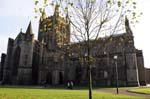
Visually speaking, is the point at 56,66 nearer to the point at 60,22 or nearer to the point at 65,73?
the point at 65,73

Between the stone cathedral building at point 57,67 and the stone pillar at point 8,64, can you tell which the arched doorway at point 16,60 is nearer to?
the stone cathedral building at point 57,67

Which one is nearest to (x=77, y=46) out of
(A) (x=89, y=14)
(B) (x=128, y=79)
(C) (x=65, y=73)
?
(A) (x=89, y=14)

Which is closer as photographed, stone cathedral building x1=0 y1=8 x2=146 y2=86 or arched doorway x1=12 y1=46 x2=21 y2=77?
stone cathedral building x1=0 y1=8 x2=146 y2=86

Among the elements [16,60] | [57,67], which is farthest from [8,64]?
[57,67]

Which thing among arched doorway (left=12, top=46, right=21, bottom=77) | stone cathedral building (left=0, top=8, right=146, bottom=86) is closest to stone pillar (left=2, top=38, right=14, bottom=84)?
stone cathedral building (left=0, top=8, right=146, bottom=86)

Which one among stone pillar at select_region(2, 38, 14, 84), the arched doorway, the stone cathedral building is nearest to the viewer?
the stone cathedral building

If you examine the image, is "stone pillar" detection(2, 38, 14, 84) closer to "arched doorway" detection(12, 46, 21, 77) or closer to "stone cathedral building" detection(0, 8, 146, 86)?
"stone cathedral building" detection(0, 8, 146, 86)

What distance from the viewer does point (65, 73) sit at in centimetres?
7394

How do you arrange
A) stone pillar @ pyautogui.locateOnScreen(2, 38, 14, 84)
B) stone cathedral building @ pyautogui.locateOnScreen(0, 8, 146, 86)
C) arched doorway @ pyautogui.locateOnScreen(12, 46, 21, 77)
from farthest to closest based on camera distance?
1. stone pillar @ pyautogui.locateOnScreen(2, 38, 14, 84)
2. arched doorway @ pyautogui.locateOnScreen(12, 46, 21, 77)
3. stone cathedral building @ pyautogui.locateOnScreen(0, 8, 146, 86)

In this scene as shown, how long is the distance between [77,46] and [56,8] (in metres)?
3.18

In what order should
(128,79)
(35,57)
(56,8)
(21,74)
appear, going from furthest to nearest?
(35,57) < (21,74) < (128,79) < (56,8)

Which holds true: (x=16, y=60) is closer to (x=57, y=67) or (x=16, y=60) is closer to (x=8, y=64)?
(x=8, y=64)

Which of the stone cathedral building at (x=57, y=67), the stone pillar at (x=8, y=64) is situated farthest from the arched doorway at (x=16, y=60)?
the stone pillar at (x=8, y=64)

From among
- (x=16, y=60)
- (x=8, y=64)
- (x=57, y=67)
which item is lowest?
(x=57, y=67)
